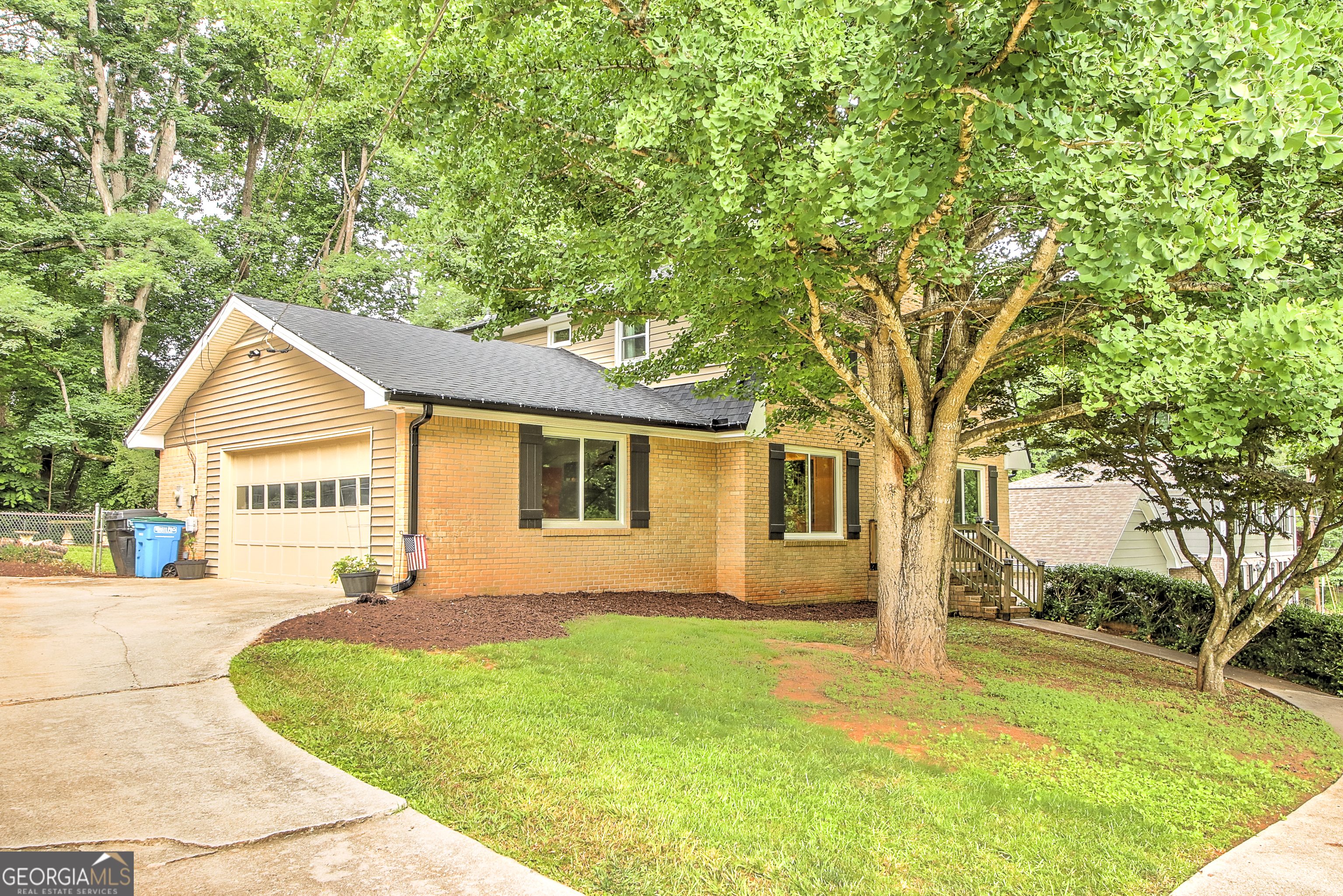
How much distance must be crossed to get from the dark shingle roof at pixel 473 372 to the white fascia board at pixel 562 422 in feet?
0.45

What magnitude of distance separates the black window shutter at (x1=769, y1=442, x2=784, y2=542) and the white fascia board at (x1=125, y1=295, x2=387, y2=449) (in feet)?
22.7

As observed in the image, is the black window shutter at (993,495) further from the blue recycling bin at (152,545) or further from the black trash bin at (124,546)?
the black trash bin at (124,546)

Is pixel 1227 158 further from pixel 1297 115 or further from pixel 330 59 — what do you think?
pixel 330 59

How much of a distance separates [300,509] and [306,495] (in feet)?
1.03

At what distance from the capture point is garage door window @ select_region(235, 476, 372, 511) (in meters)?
11.7

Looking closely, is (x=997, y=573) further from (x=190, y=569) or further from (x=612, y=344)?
(x=190, y=569)

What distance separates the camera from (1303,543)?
8.66 metres

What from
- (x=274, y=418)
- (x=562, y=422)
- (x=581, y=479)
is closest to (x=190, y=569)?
(x=274, y=418)

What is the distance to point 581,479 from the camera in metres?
12.7

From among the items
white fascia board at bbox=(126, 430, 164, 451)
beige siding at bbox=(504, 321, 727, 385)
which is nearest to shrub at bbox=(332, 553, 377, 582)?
beige siding at bbox=(504, 321, 727, 385)

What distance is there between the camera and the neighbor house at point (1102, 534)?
22656 millimetres

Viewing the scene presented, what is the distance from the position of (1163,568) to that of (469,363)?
2222cm

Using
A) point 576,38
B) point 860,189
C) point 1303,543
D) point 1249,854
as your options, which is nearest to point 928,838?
point 1249,854

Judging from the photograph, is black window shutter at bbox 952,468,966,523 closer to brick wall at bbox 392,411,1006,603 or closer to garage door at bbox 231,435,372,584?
brick wall at bbox 392,411,1006,603
